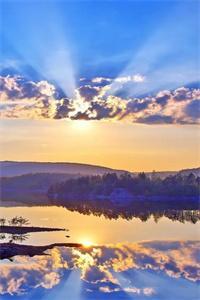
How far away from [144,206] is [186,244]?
4956 mm

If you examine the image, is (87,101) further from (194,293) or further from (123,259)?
(194,293)

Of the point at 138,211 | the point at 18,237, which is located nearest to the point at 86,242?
the point at 18,237

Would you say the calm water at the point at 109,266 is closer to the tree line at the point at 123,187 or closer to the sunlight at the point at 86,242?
the sunlight at the point at 86,242

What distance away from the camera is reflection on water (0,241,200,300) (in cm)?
459

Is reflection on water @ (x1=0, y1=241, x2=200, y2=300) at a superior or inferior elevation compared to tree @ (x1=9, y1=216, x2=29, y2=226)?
inferior

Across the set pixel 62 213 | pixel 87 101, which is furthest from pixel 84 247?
pixel 62 213

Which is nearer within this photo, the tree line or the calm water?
the calm water

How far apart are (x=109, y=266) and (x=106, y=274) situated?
0.41 meters

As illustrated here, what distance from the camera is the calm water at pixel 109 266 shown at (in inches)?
182

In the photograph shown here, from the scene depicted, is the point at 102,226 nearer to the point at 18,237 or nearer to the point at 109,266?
the point at 18,237

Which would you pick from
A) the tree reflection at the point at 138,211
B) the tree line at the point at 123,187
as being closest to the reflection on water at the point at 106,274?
the tree reflection at the point at 138,211

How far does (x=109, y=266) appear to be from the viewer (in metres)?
5.70

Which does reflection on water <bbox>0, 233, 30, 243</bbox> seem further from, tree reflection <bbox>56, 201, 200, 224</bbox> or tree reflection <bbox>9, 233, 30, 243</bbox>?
tree reflection <bbox>56, 201, 200, 224</bbox>

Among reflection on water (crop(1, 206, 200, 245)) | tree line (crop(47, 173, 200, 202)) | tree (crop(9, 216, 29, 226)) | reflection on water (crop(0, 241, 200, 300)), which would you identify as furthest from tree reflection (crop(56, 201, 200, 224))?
reflection on water (crop(0, 241, 200, 300))
